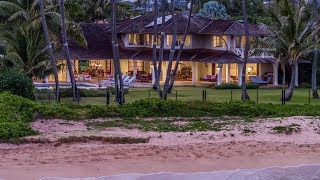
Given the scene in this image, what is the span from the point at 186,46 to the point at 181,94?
459 inches

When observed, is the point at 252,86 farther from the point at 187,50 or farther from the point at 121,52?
the point at 121,52

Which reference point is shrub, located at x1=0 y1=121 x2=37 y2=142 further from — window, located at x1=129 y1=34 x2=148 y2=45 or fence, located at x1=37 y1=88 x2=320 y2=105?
window, located at x1=129 y1=34 x2=148 y2=45

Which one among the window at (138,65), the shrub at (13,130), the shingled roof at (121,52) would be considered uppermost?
the shingled roof at (121,52)

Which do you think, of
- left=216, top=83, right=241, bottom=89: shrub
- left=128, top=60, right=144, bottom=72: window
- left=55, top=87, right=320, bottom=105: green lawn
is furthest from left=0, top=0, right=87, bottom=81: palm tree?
left=128, top=60, right=144, bottom=72: window

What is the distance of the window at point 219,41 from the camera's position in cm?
4982

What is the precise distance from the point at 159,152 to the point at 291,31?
19.2 meters

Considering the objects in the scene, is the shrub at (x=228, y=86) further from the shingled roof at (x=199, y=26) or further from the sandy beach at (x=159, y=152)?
the sandy beach at (x=159, y=152)

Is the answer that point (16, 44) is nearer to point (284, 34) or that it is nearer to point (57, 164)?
point (284, 34)

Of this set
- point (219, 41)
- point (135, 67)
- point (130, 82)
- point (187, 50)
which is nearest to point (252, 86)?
point (219, 41)

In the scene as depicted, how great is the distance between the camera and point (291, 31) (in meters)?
36.0

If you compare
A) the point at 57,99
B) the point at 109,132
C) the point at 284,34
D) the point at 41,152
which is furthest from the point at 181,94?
the point at 41,152

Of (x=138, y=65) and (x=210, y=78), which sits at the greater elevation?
(x=138, y=65)

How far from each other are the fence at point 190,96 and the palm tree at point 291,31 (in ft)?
9.07

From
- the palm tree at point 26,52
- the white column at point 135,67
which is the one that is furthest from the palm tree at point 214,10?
the palm tree at point 26,52
